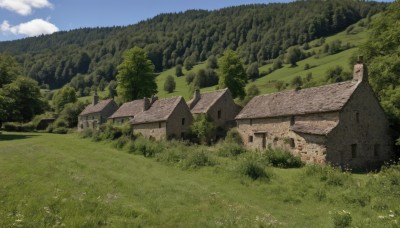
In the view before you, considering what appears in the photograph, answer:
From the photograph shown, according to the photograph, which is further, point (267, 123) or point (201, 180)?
point (267, 123)

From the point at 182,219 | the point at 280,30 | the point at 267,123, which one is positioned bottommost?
the point at 182,219

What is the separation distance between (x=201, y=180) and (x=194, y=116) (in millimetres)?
22593

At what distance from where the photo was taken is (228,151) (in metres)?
29.5

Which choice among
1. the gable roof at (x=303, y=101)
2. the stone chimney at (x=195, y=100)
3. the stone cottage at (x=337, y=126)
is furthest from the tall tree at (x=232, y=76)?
the stone cottage at (x=337, y=126)

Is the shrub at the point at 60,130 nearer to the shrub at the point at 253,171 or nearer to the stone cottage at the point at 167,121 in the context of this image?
the stone cottage at the point at 167,121

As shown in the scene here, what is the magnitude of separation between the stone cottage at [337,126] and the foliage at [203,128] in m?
9.32

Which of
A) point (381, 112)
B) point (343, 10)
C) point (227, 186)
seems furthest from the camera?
point (343, 10)

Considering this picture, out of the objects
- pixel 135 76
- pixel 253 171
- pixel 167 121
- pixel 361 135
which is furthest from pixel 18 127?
pixel 361 135

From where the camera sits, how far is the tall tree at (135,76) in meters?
62.9

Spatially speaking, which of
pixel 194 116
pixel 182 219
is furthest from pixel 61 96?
pixel 182 219

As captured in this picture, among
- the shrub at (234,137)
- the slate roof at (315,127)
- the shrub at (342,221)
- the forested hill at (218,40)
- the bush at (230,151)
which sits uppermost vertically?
the forested hill at (218,40)

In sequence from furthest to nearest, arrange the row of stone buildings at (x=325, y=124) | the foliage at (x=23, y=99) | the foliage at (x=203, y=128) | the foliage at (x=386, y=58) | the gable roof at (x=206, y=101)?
the foliage at (x=23, y=99) → the gable roof at (x=206, y=101) → the foliage at (x=203, y=128) → the foliage at (x=386, y=58) → the row of stone buildings at (x=325, y=124)

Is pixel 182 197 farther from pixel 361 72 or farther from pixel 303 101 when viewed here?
pixel 361 72

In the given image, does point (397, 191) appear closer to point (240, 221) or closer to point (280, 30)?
point (240, 221)
